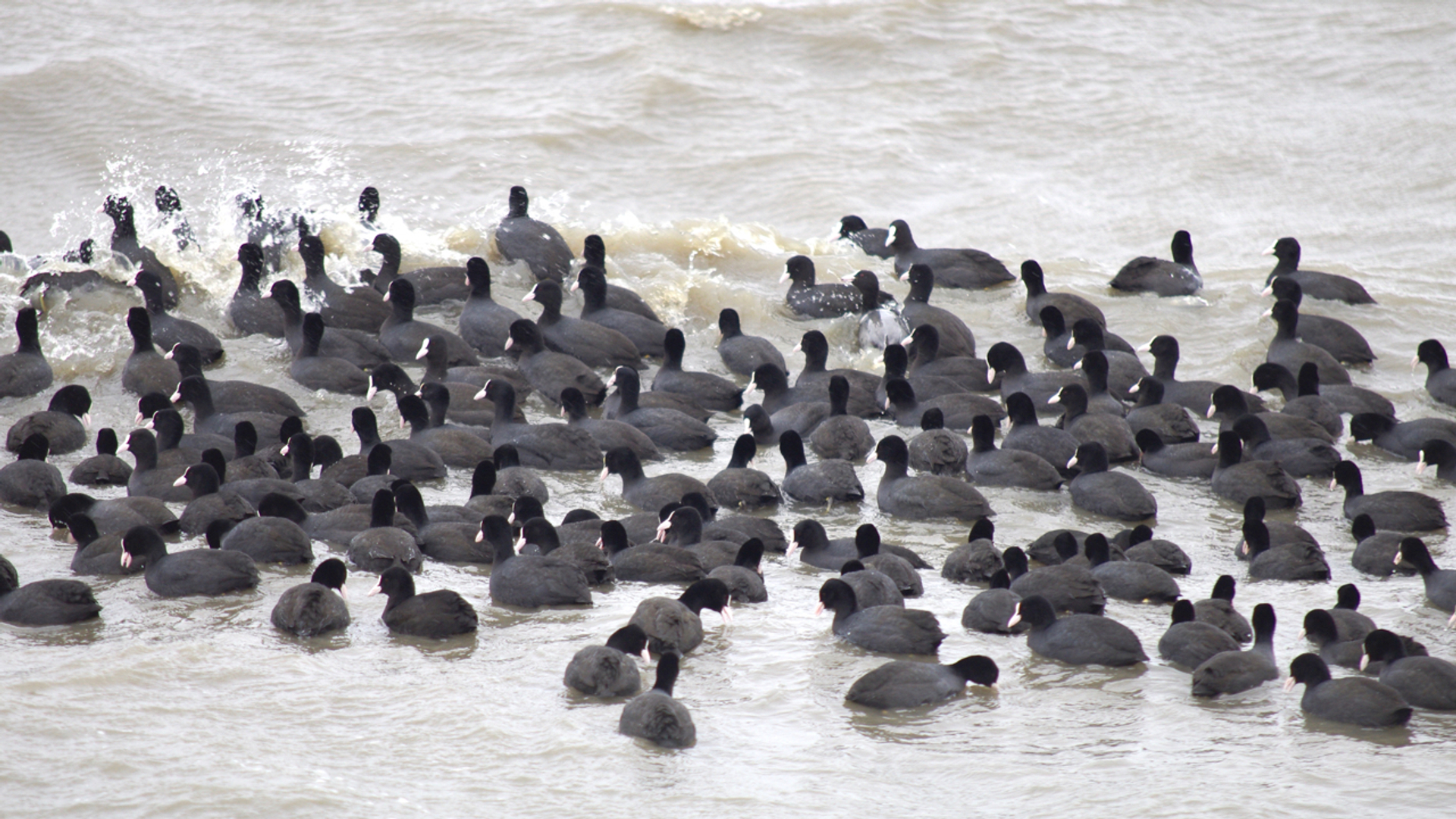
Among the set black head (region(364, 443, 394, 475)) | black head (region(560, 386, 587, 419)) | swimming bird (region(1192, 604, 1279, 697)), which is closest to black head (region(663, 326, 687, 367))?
black head (region(560, 386, 587, 419))

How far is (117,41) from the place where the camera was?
20.5 m

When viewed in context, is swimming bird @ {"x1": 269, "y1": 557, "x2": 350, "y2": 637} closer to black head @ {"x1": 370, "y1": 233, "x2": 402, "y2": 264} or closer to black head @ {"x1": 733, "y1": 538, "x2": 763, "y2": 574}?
black head @ {"x1": 733, "y1": 538, "x2": 763, "y2": 574}

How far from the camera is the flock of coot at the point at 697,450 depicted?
288 inches

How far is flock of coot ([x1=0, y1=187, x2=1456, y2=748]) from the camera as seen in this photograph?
7312 millimetres

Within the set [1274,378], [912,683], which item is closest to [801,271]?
[1274,378]

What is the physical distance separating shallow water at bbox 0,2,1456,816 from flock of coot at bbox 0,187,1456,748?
0.57 ft

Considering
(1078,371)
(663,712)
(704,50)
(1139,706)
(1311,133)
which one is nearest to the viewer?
(663,712)

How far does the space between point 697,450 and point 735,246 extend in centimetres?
453

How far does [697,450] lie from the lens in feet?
35.3

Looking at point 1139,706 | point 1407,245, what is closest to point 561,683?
point 1139,706

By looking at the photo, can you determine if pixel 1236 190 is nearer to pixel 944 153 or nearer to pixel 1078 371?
pixel 944 153

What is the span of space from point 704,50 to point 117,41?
812 cm

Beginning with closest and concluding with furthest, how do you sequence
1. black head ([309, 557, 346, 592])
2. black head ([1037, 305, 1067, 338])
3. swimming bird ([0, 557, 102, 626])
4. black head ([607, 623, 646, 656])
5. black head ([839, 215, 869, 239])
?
black head ([607, 623, 646, 656])
swimming bird ([0, 557, 102, 626])
black head ([309, 557, 346, 592])
black head ([1037, 305, 1067, 338])
black head ([839, 215, 869, 239])

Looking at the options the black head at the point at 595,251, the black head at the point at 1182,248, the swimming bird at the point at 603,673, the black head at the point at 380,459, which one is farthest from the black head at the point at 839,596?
the black head at the point at 1182,248
